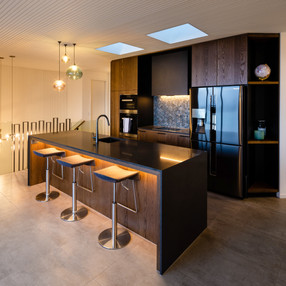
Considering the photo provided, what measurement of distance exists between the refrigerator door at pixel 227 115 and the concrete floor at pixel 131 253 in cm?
112

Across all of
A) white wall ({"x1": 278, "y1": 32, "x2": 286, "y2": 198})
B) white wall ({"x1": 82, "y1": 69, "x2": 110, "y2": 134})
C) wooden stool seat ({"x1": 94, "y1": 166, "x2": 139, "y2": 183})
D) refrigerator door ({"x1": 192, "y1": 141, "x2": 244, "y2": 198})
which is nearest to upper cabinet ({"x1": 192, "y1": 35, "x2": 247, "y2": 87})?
white wall ({"x1": 278, "y1": 32, "x2": 286, "y2": 198})

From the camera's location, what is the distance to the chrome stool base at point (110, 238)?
2.44m

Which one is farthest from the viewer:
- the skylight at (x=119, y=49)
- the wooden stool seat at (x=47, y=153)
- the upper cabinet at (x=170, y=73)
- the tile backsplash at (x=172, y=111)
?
the tile backsplash at (x=172, y=111)

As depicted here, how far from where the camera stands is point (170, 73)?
474cm

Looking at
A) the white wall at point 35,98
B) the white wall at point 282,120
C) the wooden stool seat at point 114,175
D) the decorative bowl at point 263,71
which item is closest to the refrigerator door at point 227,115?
the decorative bowl at point 263,71

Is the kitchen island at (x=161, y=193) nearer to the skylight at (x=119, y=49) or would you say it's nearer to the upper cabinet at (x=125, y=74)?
the upper cabinet at (x=125, y=74)

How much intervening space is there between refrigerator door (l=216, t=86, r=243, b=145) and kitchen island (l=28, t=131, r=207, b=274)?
1248 mm

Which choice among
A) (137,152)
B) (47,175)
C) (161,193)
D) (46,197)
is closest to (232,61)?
(137,152)

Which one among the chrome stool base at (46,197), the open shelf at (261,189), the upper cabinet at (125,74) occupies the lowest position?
the chrome stool base at (46,197)

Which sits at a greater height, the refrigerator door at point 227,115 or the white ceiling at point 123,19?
the white ceiling at point 123,19

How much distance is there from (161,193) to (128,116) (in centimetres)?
366

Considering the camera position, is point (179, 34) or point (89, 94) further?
point (89, 94)

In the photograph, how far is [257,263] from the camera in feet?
7.06

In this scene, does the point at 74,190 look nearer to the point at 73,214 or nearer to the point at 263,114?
the point at 73,214
